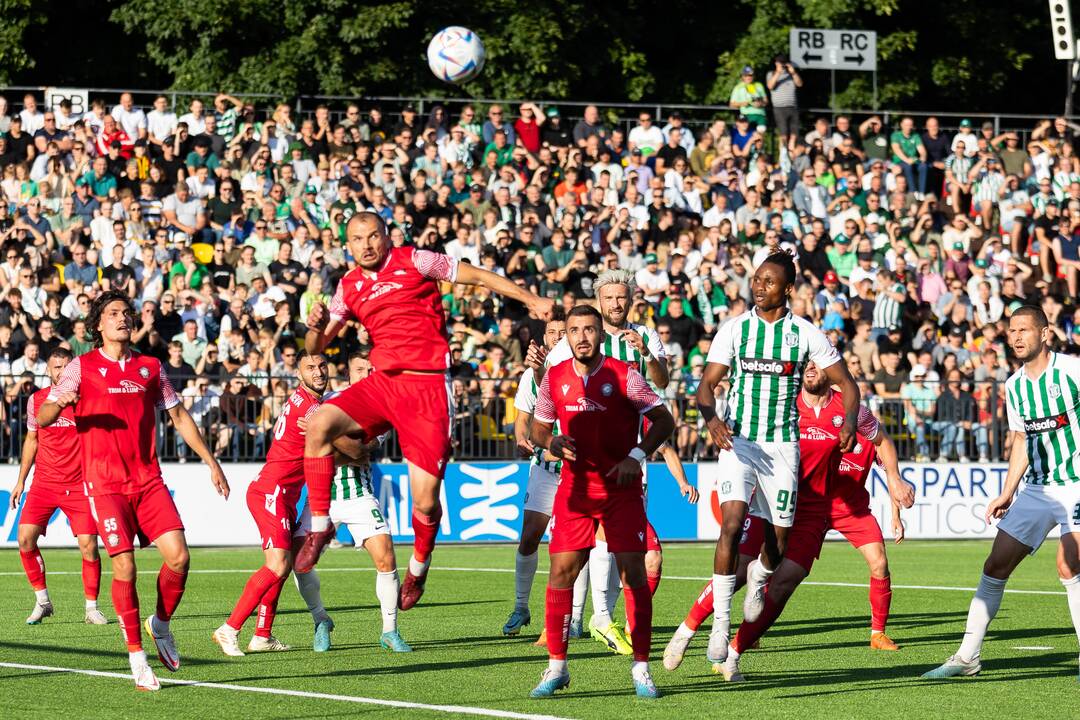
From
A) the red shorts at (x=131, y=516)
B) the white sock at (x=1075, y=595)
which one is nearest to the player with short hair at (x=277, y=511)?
the red shorts at (x=131, y=516)

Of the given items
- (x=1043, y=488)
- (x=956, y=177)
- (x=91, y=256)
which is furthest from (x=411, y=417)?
(x=956, y=177)

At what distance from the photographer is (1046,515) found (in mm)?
10156

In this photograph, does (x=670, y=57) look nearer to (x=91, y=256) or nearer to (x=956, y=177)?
(x=956, y=177)

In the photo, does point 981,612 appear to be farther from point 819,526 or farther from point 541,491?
point 541,491

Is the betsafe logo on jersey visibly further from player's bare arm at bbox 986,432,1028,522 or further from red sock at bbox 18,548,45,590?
red sock at bbox 18,548,45,590

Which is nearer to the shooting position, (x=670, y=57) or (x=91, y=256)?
(x=91, y=256)

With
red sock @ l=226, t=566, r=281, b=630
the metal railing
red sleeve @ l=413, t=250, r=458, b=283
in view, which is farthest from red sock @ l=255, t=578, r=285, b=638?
the metal railing

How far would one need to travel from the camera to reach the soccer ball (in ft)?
81.0

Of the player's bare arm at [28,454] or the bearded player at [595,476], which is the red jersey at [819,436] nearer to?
the bearded player at [595,476]

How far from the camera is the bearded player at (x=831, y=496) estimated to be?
1073cm

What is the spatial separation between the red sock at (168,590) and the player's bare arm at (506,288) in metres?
2.55

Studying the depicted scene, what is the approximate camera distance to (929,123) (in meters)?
31.4

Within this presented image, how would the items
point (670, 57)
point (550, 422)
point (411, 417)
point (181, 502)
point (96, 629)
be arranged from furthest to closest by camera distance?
1. point (670, 57)
2. point (181, 502)
3. point (96, 629)
4. point (411, 417)
5. point (550, 422)

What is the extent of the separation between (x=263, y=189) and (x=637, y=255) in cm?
591
